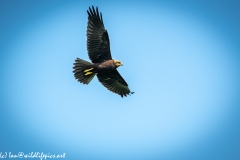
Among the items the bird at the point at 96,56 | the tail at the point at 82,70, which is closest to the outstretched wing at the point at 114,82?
→ the bird at the point at 96,56

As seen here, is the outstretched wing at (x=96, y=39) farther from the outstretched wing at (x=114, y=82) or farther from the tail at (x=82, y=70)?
the outstretched wing at (x=114, y=82)

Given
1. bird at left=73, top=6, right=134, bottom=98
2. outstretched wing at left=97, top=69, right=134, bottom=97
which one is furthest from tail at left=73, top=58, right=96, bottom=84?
outstretched wing at left=97, top=69, right=134, bottom=97

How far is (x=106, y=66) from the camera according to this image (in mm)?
15023

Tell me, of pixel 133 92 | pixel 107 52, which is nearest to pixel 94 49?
pixel 107 52

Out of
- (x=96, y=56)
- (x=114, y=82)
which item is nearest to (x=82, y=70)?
(x=96, y=56)

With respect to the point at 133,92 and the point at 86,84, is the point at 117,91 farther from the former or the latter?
the point at 86,84

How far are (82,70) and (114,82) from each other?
178 centimetres

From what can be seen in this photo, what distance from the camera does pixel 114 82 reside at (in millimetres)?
16328

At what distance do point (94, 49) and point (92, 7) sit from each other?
1511 millimetres

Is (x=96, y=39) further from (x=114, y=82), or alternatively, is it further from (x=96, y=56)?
(x=114, y=82)

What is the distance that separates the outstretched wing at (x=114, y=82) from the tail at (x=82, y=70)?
82 centimetres

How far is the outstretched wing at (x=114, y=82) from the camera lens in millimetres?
15945

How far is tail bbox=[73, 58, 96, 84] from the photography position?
1494cm

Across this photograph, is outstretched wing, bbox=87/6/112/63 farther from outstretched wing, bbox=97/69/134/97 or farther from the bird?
outstretched wing, bbox=97/69/134/97
